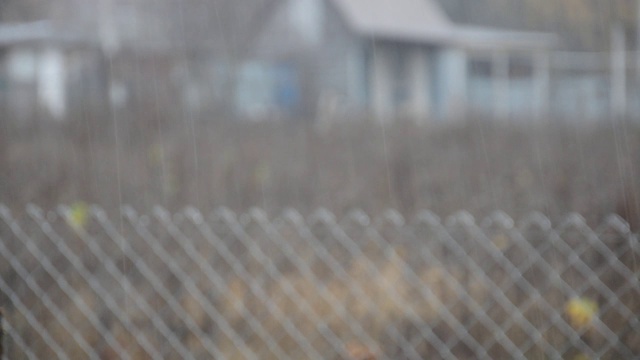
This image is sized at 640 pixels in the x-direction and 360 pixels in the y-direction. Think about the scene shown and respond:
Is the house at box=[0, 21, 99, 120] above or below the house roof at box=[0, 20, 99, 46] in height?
below

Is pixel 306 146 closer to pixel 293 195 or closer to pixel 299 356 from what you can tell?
pixel 293 195

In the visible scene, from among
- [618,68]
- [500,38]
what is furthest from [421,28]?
[618,68]

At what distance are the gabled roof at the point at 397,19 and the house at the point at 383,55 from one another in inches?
0.6

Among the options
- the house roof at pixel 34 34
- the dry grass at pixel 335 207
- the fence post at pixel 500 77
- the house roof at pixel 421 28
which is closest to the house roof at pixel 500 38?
the house roof at pixel 421 28

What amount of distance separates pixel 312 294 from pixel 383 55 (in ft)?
28.0

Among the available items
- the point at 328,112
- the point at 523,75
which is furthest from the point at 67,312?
the point at 523,75

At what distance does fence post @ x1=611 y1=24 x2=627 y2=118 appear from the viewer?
8.73 m

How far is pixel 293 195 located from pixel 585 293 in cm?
230

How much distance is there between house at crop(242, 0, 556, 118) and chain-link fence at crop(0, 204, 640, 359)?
22.4 feet

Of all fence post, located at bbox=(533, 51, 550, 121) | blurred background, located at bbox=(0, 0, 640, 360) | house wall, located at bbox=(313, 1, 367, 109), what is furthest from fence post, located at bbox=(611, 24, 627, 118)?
house wall, located at bbox=(313, 1, 367, 109)

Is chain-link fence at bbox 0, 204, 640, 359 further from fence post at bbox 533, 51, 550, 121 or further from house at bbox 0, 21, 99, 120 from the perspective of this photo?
house at bbox 0, 21, 99, 120

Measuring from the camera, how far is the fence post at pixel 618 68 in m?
8.73

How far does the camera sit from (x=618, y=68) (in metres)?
10.2

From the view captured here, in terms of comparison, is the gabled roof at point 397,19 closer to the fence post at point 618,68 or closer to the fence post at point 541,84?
the fence post at point 541,84
